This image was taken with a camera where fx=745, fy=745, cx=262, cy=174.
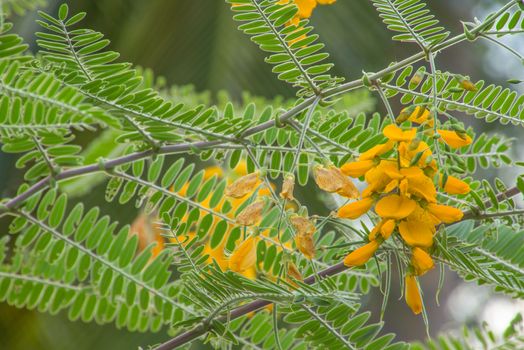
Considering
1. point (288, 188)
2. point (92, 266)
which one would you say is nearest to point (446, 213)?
point (288, 188)

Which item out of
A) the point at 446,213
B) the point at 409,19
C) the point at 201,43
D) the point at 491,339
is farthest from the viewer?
the point at 201,43

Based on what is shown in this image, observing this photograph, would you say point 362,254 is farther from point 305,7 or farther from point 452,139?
point 305,7

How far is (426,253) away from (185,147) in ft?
0.83

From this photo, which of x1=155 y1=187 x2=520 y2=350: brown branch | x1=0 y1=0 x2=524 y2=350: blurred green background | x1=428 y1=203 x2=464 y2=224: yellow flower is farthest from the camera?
x1=0 y1=0 x2=524 y2=350: blurred green background

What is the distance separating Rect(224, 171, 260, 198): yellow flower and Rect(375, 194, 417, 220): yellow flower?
117mm

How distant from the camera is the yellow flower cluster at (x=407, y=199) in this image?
1.92 feet

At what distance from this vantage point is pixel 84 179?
4.18ft

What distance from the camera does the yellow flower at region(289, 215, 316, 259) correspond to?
0.60m

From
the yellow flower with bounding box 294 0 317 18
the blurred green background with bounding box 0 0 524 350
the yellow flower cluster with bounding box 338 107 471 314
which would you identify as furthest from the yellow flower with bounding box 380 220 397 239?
the blurred green background with bounding box 0 0 524 350

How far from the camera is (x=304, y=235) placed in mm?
608

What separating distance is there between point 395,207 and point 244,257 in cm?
14

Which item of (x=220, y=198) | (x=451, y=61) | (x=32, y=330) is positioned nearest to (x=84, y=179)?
(x=220, y=198)

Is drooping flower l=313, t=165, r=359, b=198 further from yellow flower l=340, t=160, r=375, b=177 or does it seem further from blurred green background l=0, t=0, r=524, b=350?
blurred green background l=0, t=0, r=524, b=350

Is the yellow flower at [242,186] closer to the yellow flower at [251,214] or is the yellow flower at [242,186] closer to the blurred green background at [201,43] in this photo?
the yellow flower at [251,214]
